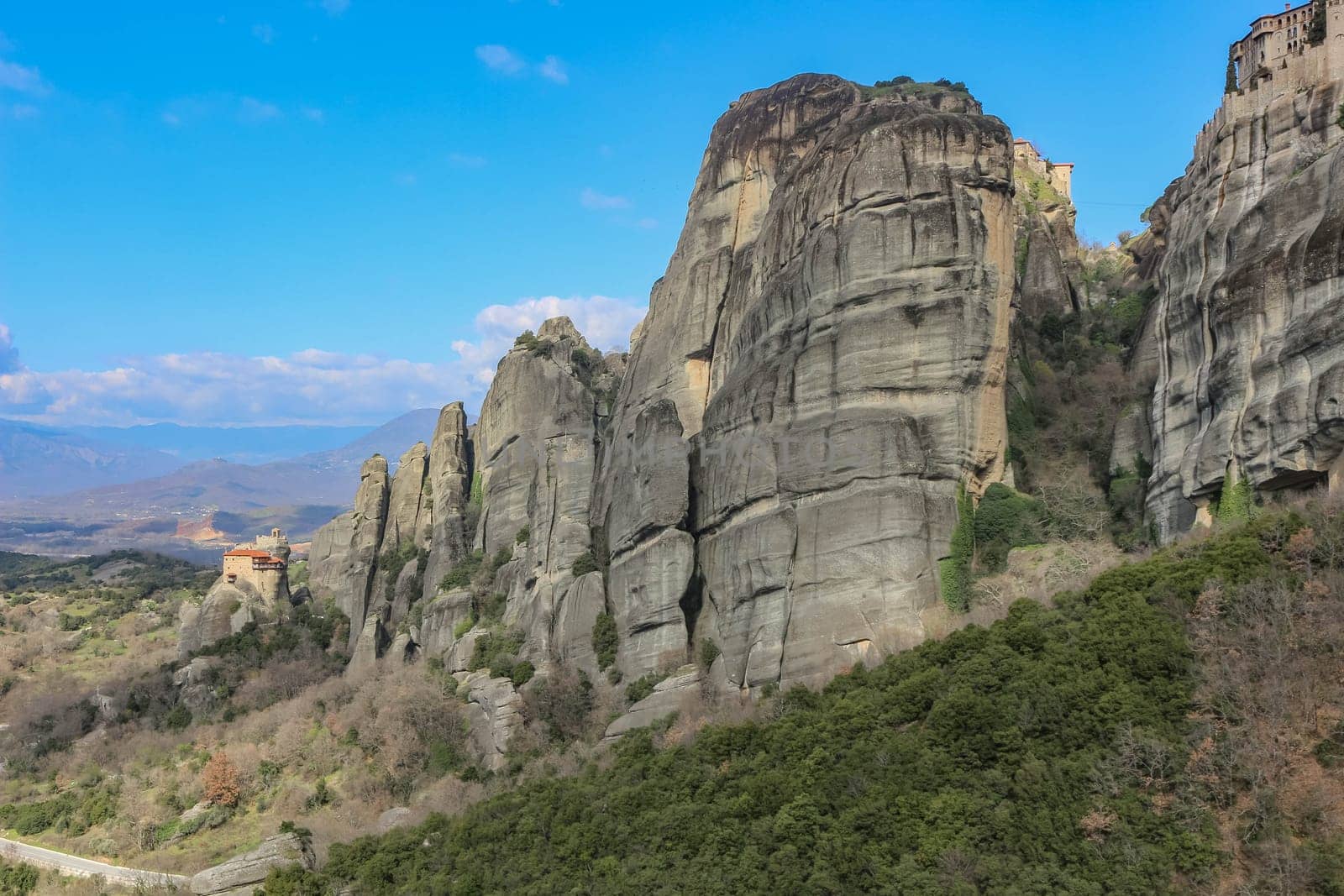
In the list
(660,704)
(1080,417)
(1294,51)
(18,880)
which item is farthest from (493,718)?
(1294,51)

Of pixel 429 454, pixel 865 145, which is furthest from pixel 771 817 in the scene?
pixel 429 454

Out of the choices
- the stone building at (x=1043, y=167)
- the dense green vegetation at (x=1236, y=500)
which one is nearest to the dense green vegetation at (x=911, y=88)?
the stone building at (x=1043, y=167)

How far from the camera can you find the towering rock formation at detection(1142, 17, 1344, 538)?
25.1m

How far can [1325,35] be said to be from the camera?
31531mm

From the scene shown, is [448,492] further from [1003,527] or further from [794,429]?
[1003,527]

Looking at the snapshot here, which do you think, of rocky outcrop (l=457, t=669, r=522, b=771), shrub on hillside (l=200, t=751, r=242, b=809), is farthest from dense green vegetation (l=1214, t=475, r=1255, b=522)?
shrub on hillside (l=200, t=751, r=242, b=809)

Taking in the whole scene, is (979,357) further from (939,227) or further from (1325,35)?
(1325,35)

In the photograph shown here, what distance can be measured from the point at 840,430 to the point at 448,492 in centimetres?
3101

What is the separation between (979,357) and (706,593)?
10.5m

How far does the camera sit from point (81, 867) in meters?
35.3

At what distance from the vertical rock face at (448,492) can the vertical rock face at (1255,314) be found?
3180cm

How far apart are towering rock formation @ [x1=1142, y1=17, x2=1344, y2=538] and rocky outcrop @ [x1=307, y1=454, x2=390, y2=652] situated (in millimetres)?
39032

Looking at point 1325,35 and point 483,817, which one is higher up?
point 1325,35

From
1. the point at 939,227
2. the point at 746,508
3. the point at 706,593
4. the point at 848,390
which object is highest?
the point at 939,227
